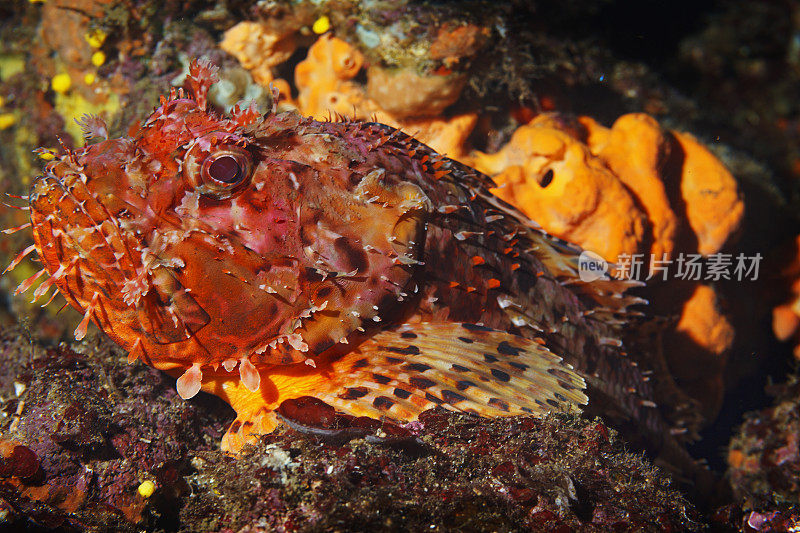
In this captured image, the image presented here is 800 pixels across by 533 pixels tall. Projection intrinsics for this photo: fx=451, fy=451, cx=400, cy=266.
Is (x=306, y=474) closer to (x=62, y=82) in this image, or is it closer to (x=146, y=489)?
(x=146, y=489)

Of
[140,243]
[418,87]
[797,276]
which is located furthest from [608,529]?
[797,276]

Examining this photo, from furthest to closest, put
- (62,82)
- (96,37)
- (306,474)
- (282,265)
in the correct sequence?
(62,82) → (96,37) → (282,265) → (306,474)

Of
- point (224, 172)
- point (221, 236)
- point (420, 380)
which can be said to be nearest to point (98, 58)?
point (224, 172)

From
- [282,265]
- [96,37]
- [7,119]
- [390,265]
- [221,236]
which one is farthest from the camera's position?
[7,119]

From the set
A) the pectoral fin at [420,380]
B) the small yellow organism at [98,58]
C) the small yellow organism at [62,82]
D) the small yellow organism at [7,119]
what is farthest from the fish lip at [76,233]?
the small yellow organism at [7,119]

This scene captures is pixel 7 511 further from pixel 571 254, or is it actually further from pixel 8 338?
pixel 571 254

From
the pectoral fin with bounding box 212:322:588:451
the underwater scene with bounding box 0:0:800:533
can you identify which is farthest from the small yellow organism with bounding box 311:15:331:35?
the pectoral fin with bounding box 212:322:588:451
